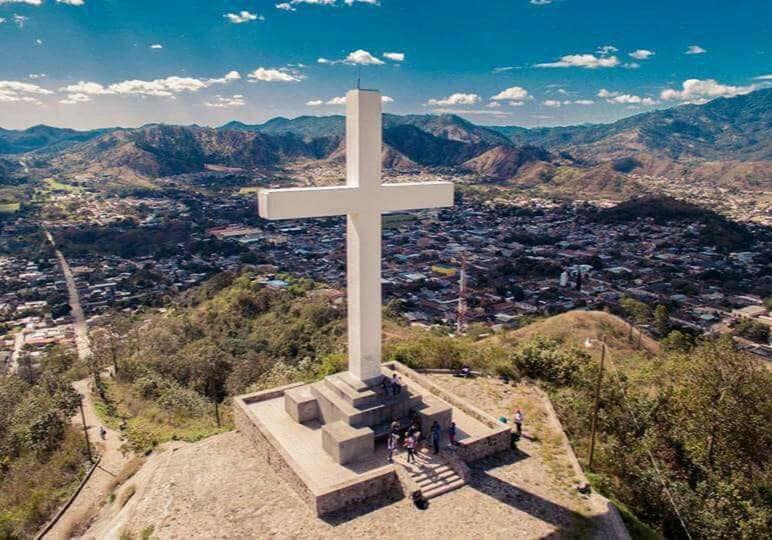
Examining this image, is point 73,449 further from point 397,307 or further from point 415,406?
point 397,307

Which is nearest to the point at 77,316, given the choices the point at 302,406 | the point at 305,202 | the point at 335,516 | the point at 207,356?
the point at 207,356

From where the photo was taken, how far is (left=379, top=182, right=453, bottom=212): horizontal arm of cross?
11297mm

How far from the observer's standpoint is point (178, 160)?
173875 millimetres

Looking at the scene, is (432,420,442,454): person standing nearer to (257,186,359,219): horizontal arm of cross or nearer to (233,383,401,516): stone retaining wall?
(233,383,401,516): stone retaining wall

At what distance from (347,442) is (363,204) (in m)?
4.91

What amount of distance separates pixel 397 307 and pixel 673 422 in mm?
36164

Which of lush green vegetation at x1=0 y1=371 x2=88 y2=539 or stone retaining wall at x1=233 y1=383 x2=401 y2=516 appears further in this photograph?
lush green vegetation at x1=0 y1=371 x2=88 y2=539

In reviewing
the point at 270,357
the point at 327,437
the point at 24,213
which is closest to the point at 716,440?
the point at 327,437

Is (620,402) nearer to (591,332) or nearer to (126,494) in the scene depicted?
(126,494)

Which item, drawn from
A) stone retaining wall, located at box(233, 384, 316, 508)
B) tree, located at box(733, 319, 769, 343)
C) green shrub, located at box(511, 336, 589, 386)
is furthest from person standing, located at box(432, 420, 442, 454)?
tree, located at box(733, 319, 769, 343)

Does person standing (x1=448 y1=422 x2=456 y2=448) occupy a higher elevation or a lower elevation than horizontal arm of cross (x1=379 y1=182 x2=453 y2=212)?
lower

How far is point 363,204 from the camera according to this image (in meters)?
11.0

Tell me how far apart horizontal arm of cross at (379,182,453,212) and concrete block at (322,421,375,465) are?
15.4 feet

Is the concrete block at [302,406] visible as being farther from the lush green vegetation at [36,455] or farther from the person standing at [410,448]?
the lush green vegetation at [36,455]
